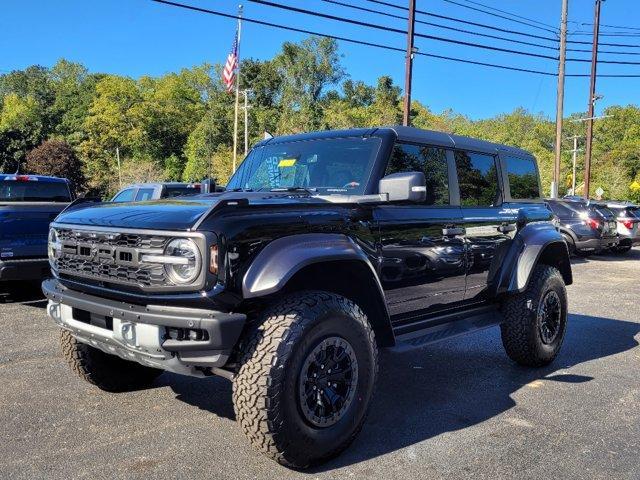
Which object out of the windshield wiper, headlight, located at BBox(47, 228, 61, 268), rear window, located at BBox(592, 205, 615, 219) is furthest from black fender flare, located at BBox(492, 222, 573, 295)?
rear window, located at BBox(592, 205, 615, 219)

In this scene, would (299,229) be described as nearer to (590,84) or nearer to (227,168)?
(590,84)

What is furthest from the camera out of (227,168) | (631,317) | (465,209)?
(227,168)

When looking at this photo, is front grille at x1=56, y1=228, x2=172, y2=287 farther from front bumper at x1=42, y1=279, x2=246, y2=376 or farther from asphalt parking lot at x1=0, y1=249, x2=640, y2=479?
asphalt parking lot at x1=0, y1=249, x2=640, y2=479

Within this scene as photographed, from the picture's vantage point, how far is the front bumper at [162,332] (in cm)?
278

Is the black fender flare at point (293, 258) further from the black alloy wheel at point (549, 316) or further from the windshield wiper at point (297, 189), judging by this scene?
the black alloy wheel at point (549, 316)

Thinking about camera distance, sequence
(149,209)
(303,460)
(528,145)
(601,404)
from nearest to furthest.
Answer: (303,460), (149,209), (601,404), (528,145)

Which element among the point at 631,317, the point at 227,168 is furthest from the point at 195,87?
the point at 631,317

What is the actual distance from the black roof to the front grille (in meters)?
1.84

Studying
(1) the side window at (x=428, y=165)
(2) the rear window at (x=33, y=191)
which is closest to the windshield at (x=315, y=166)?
(1) the side window at (x=428, y=165)

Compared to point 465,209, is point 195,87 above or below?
above

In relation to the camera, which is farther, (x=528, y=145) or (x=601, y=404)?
(x=528, y=145)

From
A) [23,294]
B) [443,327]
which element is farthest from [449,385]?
[23,294]

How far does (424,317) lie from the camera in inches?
169

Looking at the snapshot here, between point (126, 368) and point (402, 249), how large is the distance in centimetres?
224
